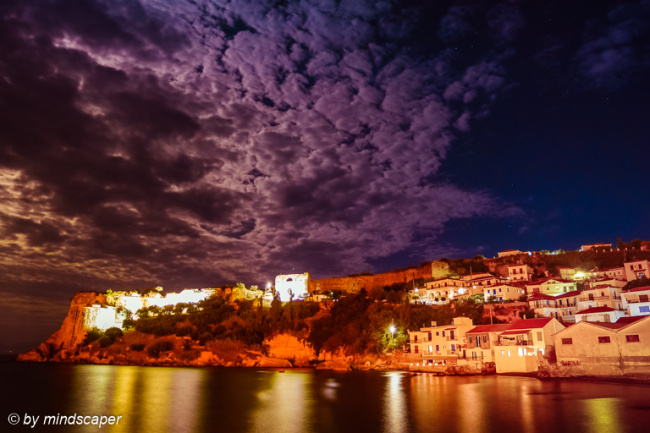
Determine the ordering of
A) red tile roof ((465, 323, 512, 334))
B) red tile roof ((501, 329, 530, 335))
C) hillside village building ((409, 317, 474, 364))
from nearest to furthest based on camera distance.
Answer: red tile roof ((501, 329, 530, 335)), red tile roof ((465, 323, 512, 334)), hillside village building ((409, 317, 474, 364))

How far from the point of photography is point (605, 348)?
32.1 m

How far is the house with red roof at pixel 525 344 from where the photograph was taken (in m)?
36.1

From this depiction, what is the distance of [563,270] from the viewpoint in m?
57.7

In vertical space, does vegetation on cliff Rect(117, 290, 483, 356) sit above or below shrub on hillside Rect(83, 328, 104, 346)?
above

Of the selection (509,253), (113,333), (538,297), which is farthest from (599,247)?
(113,333)

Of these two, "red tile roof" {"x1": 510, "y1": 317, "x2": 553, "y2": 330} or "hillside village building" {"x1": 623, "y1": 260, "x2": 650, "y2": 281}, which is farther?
"hillside village building" {"x1": 623, "y1": 260, "x2": 650, "y2": 281}

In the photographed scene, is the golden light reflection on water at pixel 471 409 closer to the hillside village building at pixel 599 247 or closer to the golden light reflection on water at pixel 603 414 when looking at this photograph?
the golden light reflection on water at pixel 603 414

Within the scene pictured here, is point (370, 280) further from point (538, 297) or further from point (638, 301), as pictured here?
point (638, 301)

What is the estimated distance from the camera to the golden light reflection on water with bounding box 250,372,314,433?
74.9 ft

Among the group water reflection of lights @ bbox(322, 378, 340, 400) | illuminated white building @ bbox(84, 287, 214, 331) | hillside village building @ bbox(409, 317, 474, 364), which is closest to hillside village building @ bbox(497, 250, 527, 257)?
hillside village building @ bbox(409, 317, 474, 364)

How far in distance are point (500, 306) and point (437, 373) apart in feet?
41.3

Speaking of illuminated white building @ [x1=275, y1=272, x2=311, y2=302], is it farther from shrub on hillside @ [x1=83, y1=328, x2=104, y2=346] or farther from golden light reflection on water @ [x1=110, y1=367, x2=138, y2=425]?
golden light reflection on water @ [x1=110, y1=367, x2=138, y2=425]

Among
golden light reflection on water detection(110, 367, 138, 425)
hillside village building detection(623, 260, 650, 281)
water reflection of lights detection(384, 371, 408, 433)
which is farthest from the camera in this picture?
hillside village building detection(623, 260, 650, 281)

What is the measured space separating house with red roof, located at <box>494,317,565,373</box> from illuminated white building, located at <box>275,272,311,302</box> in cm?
4994
